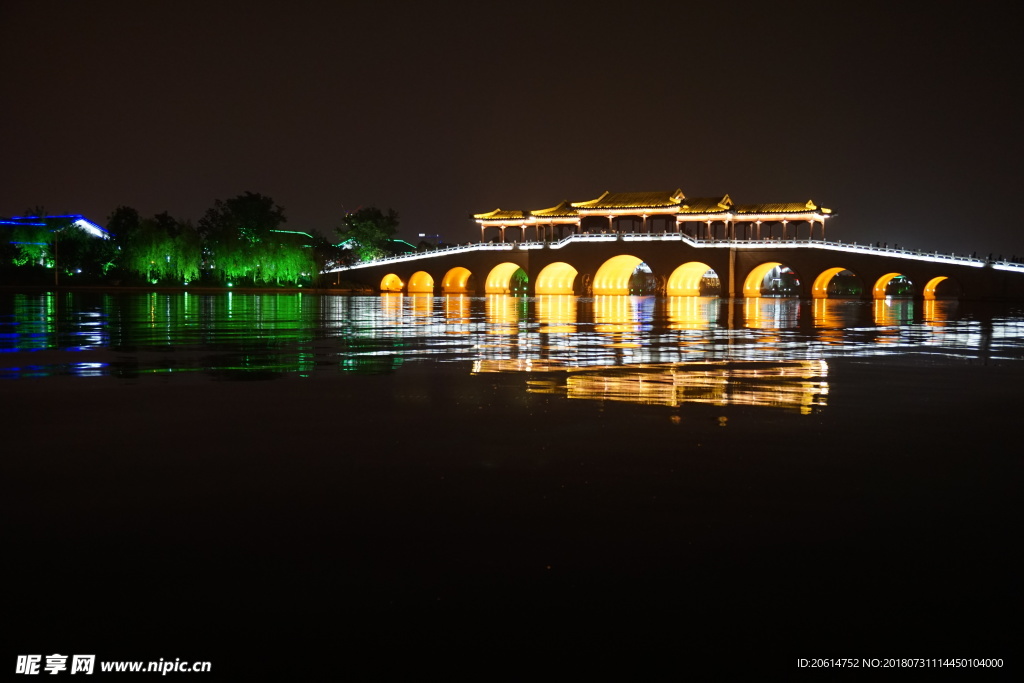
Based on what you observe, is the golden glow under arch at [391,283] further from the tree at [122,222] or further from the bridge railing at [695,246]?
the tree at [122,222]

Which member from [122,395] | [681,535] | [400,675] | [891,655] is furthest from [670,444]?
[122,395]

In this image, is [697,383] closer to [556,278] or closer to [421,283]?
[556,278]

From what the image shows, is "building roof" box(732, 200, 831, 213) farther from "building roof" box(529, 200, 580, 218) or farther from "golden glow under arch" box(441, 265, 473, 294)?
"golden glow under arch" box(441, 265, 473, 294)

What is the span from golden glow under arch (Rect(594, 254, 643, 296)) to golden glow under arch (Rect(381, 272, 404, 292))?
60.3 ft

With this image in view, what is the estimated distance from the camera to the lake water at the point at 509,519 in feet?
10.2

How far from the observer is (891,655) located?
2.99m

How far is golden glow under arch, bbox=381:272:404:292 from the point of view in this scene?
74688mm

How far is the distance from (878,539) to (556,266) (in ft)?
212

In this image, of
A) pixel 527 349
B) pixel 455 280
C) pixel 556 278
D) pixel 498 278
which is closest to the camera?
Answer: pixel 527 349

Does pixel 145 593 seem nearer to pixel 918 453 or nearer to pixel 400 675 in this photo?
pixel 400 675

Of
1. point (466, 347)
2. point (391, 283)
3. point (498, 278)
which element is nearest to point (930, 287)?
point (498, 278)

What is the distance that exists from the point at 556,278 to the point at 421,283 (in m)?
13.4

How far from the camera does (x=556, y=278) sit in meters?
70.4

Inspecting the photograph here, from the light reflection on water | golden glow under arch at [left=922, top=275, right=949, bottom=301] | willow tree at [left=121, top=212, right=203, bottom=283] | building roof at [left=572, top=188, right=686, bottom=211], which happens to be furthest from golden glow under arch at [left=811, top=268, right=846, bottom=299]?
willow tree at [left=121, top=212, right=203, bottom=283]
